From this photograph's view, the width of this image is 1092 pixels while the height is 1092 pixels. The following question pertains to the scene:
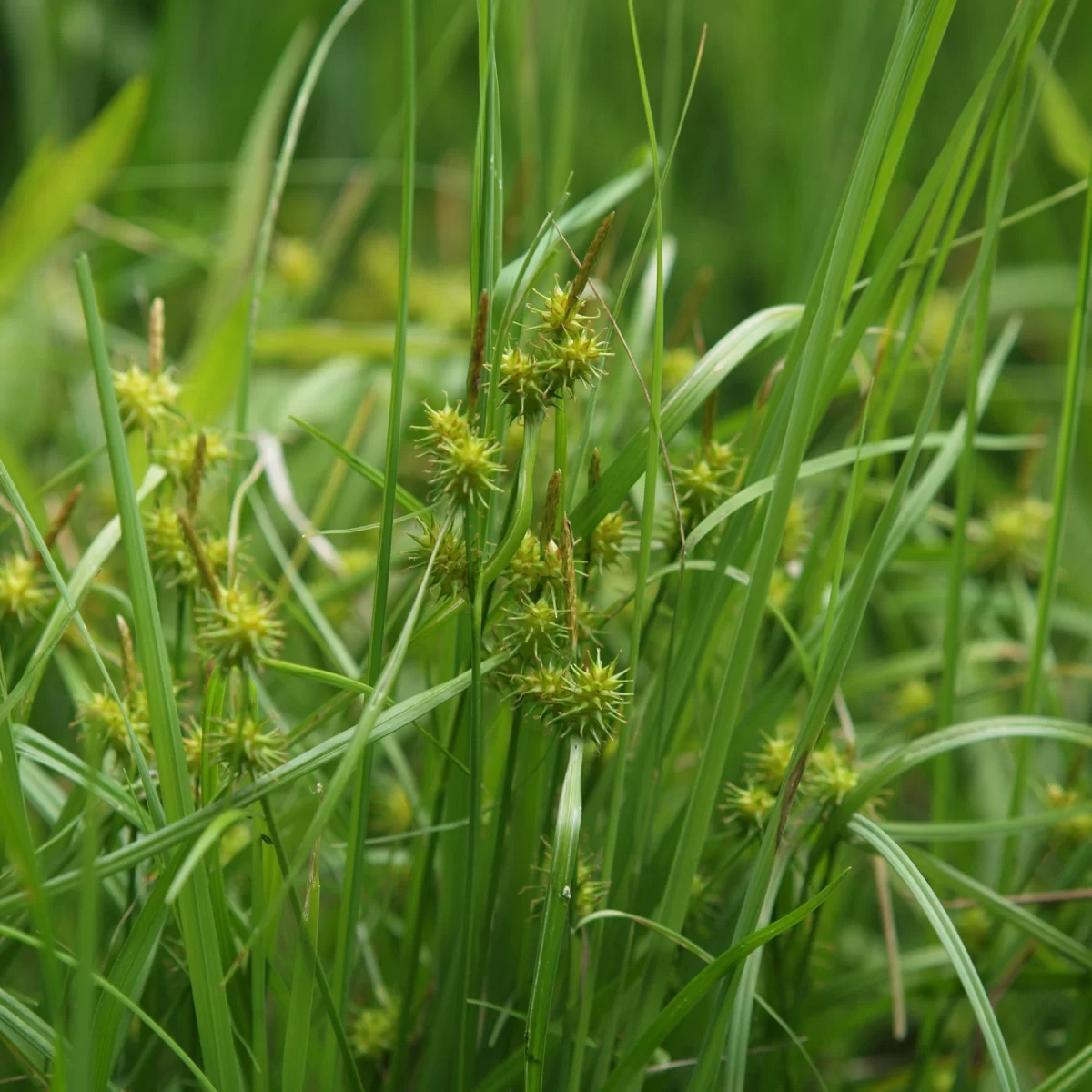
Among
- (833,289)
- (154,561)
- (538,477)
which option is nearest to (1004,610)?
(538,477)

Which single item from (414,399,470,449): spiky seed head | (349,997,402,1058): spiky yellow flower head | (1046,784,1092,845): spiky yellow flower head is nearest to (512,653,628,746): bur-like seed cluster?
(414,399,470,449): spiky seed head

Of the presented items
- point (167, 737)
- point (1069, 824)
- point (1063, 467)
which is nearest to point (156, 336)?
point (167, 737)

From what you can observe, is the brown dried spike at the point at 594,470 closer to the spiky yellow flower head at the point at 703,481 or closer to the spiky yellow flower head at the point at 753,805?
the spiky yellow flower head at the point at 703,481

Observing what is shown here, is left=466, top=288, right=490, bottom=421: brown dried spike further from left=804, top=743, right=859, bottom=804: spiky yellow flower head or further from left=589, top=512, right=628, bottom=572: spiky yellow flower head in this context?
left=804, top=743, right=859, bottom=804: spiky yellow flower head

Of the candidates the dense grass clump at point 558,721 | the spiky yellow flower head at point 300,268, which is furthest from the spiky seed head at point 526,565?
the spiky yellow flower head at point 300,268

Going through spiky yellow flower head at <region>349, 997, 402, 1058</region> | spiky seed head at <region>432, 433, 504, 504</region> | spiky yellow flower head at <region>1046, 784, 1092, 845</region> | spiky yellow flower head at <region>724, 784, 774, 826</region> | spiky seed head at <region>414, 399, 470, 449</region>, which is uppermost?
spiky seed head at <region>414, 399, 470, 449</region>

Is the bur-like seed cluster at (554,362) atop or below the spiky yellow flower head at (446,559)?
atop

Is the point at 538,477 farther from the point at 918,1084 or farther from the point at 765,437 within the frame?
the point at 918,1084
